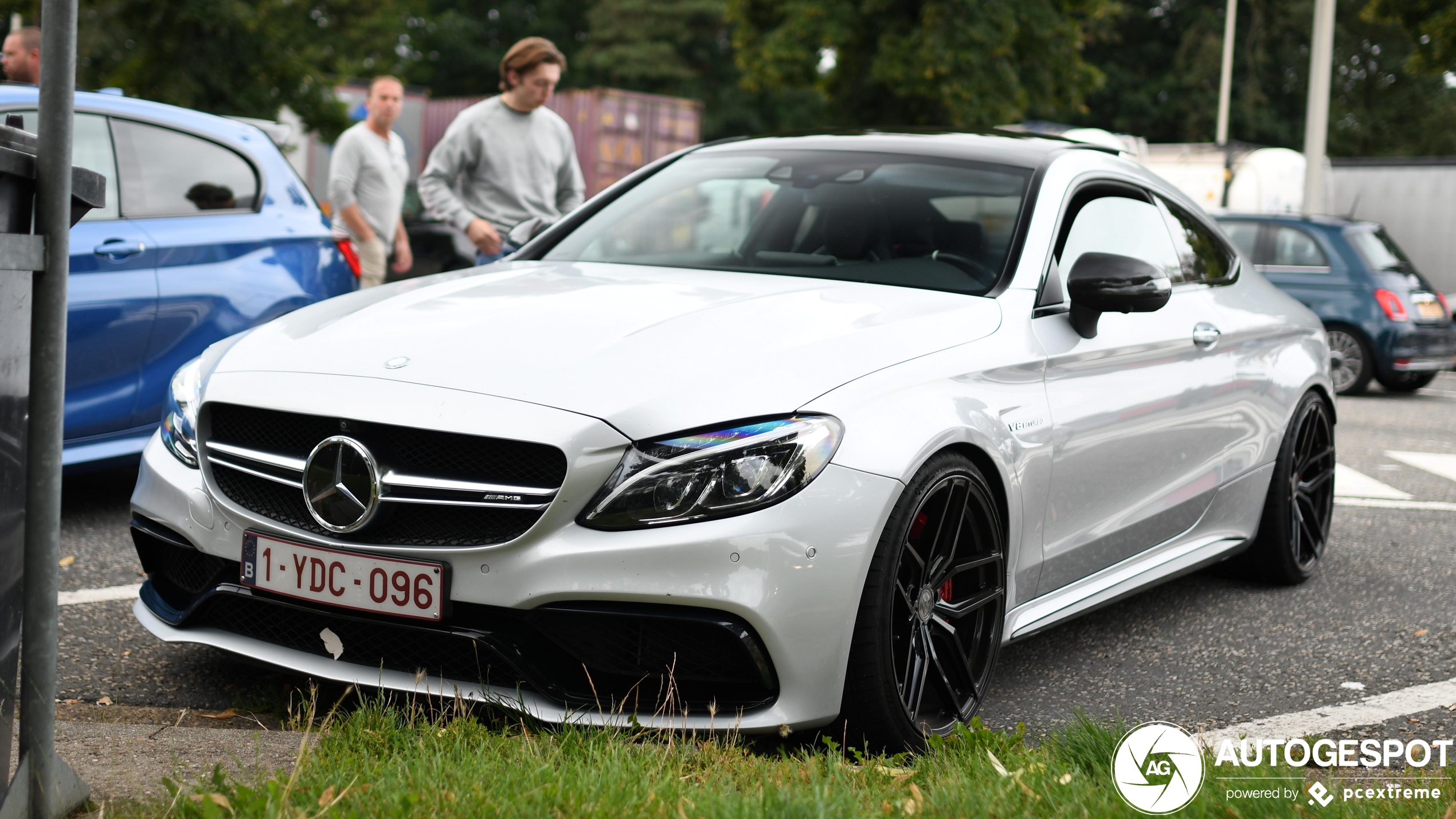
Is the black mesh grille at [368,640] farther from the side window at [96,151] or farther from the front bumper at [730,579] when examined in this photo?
the side window at [96,151]

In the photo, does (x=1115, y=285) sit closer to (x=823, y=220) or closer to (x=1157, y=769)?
(x=823, y=220)

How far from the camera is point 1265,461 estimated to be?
4930 mm

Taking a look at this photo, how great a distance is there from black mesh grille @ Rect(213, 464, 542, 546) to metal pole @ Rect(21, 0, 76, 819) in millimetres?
668

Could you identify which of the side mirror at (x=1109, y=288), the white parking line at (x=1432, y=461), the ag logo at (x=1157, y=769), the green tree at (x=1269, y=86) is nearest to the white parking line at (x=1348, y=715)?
the ag logo at (x=1157, y=769)

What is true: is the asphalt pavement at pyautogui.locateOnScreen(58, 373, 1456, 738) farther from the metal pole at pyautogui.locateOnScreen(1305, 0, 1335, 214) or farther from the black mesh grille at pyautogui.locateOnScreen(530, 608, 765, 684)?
the metal pole at pyautogui.locateOnScreen(1305, 0, 1335, 214)

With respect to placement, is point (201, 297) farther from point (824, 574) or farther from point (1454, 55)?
point (1454, 55)

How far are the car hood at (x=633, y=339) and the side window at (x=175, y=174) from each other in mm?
1964

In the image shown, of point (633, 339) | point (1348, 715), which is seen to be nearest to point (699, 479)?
point (633, 339)

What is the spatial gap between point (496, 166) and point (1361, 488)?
473 centimetres

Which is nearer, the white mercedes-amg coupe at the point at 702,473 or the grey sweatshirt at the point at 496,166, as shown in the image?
the white mercedes-amg coupe at the point at 702,473

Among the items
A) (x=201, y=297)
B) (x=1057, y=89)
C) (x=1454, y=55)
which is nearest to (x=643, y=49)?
(x=1057, y=89)

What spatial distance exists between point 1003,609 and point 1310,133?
16.4 meters

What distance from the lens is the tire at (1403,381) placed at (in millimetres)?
13180

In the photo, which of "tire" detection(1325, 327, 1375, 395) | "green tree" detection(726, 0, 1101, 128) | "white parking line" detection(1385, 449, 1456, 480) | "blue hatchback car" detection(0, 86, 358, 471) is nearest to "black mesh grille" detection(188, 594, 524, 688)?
"blue hatchback car" detection(0, 86, 358, 471)
